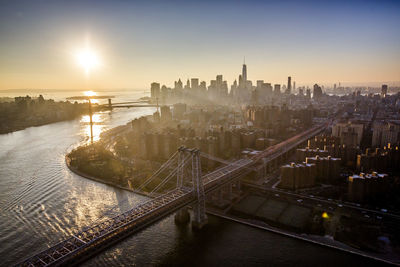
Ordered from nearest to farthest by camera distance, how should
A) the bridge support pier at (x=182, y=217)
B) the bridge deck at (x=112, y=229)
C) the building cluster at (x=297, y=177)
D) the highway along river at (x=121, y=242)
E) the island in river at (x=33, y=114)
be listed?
the bridge deck at (x=112, y=229)
the highway along river at (x=121, y=242)
the bridge support pier at (x=182, y=217)
the building cluster at (x=297, y=177)
the island in river at (x=33, y=114)

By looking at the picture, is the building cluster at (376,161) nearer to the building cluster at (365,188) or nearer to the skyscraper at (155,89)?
the building cluster at (365,188)

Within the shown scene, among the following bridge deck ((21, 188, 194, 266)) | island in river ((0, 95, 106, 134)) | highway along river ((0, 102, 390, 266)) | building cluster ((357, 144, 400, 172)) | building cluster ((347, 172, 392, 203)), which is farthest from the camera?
island in river ((0, 95, 106, 134))

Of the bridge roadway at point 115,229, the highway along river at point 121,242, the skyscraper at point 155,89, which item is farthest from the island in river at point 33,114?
the bridge roadway at point 115,229

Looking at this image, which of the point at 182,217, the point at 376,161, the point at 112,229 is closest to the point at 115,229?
the point at 112,229

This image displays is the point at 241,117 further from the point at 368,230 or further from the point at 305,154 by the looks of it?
the point at 368,230

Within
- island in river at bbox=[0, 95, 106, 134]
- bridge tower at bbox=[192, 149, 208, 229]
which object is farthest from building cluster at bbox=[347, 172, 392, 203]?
island in river at bbox=[0, 95, 106, 134]

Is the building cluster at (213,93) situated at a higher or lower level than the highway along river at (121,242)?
higher

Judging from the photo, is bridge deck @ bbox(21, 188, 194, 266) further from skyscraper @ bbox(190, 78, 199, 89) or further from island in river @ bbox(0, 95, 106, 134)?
skyscraper @ bbox(190, 78, 199, 89)

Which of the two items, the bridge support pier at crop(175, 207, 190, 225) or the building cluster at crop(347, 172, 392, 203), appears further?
the building cluster at crop(347, 172, 392, 203)

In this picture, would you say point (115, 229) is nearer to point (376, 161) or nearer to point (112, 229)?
point (112, 229)
